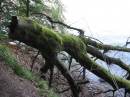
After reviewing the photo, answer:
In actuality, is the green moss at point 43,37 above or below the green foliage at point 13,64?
above

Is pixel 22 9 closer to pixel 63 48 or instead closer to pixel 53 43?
pixel 63 48

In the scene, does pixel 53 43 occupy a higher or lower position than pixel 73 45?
higher

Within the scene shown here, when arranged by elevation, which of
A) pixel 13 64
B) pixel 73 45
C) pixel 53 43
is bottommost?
pixel 13 64

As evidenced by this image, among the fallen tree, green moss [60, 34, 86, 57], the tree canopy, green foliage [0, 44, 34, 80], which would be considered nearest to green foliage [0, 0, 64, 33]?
green foliage [0, 44, 34, 80]

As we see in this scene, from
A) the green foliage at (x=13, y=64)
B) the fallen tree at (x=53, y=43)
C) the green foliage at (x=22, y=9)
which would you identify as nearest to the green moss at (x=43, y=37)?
the fallen tree at (x=53, y=43)

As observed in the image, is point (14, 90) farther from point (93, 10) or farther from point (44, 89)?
point (93, 10)

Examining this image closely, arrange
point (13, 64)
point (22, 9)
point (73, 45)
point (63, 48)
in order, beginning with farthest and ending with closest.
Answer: point (22, 9)
point (13, 64)
point (73, 45)
point (63, 48)

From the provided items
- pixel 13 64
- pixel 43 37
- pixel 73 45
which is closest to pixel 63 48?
pixel 73 45

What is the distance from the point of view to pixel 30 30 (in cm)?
344

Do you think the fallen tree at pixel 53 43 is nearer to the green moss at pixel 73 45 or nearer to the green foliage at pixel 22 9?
the green moss at pixel 73 45

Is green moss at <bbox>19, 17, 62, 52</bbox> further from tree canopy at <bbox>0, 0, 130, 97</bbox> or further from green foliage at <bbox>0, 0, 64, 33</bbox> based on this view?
green foliage at <bbox>0, 0, 64, 33</bbox>

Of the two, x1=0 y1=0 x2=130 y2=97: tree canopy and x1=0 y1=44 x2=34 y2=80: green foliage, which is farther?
x1=0 y1=44 x2=34 y2=80: green foliage

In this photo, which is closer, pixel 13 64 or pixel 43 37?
pixel 43 37

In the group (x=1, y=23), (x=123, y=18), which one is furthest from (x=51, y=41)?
(x=123, y=18)
